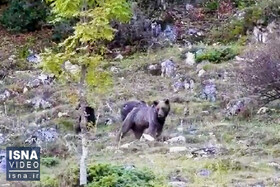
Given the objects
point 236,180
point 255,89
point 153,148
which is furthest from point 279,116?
point 236,180

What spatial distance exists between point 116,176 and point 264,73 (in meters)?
6.30

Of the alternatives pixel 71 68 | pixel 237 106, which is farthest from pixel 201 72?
pixel 71 68

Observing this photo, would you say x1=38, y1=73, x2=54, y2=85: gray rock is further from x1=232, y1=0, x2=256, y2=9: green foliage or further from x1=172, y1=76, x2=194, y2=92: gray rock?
x1=232, y1=0, x2=256, y2=9: green foliage

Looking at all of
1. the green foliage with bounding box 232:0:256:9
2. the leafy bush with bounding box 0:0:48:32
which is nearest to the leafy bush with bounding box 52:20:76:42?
the leafy bush with bounding box 0:0:48:32

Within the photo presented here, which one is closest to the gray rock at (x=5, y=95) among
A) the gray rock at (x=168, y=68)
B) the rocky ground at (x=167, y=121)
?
the rocky ground at (x=167, y=121)

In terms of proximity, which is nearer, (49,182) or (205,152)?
(49,182)

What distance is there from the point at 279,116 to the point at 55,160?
495 cm

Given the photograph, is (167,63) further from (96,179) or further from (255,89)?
(96,179)

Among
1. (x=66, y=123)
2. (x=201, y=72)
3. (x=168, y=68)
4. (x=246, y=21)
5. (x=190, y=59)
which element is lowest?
(x=66, y=123)

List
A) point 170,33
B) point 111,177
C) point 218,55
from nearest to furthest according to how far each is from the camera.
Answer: point 111,177
point 218,55
point 170,33

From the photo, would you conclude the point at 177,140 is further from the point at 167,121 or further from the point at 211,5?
the point at 211,5

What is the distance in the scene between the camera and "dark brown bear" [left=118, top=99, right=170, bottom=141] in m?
14.0

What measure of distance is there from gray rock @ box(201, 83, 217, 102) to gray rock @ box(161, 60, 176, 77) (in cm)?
170

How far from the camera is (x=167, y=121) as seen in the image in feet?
49.1
